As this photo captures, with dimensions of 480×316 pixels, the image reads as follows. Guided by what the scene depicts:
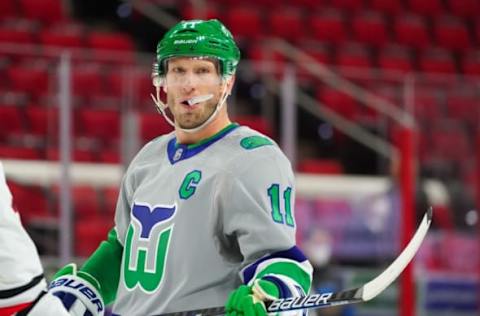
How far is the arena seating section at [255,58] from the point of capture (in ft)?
18.1

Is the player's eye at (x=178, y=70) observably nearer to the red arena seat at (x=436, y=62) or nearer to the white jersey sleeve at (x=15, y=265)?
the white jersey sleeve at (x=15, y=265)

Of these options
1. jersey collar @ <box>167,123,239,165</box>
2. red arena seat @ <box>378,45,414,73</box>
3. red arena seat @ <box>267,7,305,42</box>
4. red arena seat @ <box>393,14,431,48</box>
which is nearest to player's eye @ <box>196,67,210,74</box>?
jersey collar @ <box>167,123,239,165</box>

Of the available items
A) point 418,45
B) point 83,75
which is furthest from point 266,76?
point 418,45

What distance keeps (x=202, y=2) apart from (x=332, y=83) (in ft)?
11.6

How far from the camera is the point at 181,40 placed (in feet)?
9.60

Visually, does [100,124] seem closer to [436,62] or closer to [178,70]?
[178,70]

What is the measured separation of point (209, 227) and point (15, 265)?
0.48 meters

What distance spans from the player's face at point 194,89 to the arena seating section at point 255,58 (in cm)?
236

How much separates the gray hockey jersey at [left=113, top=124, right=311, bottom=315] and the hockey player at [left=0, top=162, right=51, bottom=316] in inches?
15.3

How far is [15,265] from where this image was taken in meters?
2.52

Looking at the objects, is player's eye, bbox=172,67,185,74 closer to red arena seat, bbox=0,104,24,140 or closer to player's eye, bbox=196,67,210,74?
player's eye, bbox=196,67,210,74

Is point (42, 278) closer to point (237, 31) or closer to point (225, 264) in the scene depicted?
point (225, 264)

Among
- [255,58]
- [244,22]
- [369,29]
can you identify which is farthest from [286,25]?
[255,58]

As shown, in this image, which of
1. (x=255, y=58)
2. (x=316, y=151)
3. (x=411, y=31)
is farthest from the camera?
(x=411, y=31)
